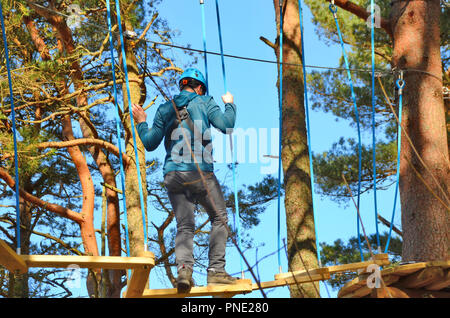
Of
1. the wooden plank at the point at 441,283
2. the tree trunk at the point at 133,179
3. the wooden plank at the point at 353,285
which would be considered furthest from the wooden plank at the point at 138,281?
the tree trunk at the point at 133,179

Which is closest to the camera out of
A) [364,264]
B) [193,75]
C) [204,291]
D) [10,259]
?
[10,259]

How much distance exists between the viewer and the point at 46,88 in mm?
7688

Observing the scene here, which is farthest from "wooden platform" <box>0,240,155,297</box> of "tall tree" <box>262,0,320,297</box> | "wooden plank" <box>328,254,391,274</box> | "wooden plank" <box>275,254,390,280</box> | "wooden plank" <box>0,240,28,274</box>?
"tall tree" <box>262,0,320,297</box>

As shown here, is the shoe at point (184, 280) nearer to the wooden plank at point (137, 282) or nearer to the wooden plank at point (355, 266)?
the wooden plank at point (137, 282)

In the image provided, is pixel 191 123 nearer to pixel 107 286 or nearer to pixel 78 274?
pixel 107 286

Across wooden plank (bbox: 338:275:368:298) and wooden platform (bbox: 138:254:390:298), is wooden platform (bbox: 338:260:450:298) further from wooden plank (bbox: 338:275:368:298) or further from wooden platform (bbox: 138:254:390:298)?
wooden platform (bbox: 138:254:390:298)

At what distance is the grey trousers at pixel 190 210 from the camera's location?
3.03 m

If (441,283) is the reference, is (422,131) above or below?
above

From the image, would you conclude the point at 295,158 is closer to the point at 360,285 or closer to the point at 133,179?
the point at 360,285

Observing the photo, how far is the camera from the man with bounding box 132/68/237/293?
304 cm

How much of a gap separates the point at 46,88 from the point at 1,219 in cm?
307

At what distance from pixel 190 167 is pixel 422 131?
2.06 m

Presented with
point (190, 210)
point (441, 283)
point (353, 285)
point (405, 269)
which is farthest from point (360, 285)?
point (190, 210)

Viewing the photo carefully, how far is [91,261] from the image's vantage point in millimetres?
2645
